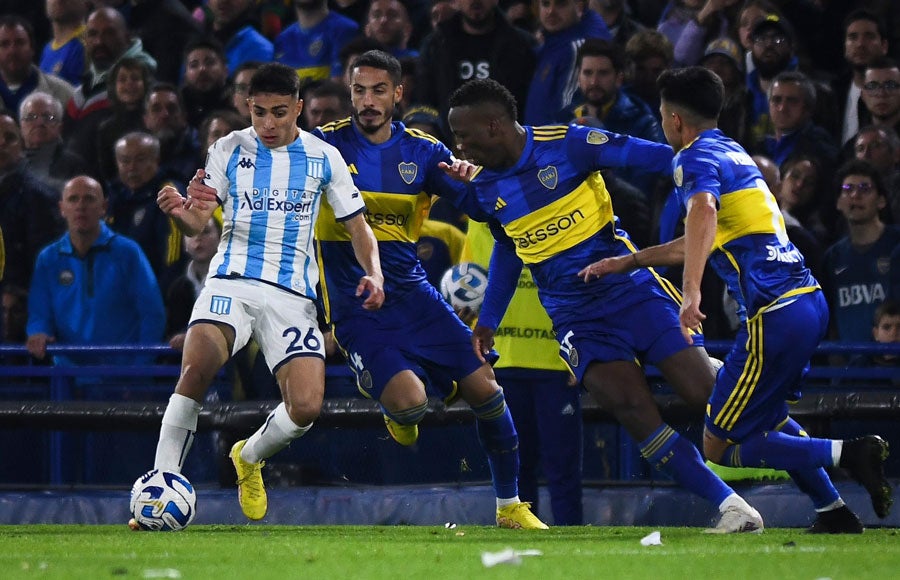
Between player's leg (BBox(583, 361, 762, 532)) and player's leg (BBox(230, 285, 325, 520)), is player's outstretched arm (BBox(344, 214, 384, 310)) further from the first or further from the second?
player's leg (BBox(583, 361, 762, 532))

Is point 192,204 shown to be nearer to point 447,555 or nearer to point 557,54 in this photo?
point 447,555

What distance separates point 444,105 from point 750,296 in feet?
→ 16.4

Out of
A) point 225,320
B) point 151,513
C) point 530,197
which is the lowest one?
point 151,513

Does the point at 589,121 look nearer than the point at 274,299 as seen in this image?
No

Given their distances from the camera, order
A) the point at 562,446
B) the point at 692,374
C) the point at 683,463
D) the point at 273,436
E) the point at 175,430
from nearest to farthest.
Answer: the point at 683,463
the point at 692,374
the point at 175,430
the point at 273,436
the point at 562,446

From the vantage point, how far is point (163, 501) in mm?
7754

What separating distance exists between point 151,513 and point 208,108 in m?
5.87

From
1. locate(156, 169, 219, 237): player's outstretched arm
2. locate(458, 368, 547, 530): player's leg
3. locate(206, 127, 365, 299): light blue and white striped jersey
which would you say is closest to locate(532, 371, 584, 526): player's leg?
locate(458, 368, 547, 530): player's leg

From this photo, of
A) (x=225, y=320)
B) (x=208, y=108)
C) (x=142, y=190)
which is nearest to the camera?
(x=225, y=320)

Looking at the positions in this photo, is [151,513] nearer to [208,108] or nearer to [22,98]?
[208,108]

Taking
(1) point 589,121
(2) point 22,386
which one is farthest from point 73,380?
(1) point 589,121

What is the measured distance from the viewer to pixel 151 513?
7781 mm

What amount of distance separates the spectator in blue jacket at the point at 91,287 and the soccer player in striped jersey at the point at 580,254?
3611mm

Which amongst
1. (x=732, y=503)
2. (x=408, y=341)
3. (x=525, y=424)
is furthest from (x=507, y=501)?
(x=732, y=503)
